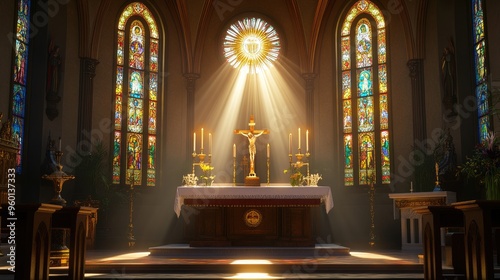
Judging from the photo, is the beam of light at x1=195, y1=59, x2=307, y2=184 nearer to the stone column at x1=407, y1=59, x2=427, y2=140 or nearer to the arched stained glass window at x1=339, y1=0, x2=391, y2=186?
the arched stained glass window at x1=339, y1=0, x2=391, y2=186

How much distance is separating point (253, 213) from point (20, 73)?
242 inches

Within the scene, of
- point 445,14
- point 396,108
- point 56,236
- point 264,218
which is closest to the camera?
Answer: point 56,236

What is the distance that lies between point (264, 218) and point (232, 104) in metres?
5.10

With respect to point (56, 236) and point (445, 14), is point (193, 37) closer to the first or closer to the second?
point (445, 14)

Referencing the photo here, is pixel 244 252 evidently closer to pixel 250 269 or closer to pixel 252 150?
pixel 250 269

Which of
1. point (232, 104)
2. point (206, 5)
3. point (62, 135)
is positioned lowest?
point (62, 135)

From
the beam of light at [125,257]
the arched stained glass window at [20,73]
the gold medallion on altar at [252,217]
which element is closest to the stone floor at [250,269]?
the beam of light at [125,257]

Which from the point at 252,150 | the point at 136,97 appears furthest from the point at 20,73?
the point at 252,150

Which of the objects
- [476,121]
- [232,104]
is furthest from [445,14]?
[232,104]

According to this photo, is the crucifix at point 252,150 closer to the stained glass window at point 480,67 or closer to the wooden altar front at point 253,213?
the wooden altar front at point 253,213

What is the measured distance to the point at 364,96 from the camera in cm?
1656

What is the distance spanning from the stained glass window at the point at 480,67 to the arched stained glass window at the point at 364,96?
3000 millimetres

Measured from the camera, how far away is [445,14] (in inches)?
570

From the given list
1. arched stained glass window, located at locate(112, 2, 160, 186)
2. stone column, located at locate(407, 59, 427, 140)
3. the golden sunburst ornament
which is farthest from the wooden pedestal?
the golden sunburst ornament
